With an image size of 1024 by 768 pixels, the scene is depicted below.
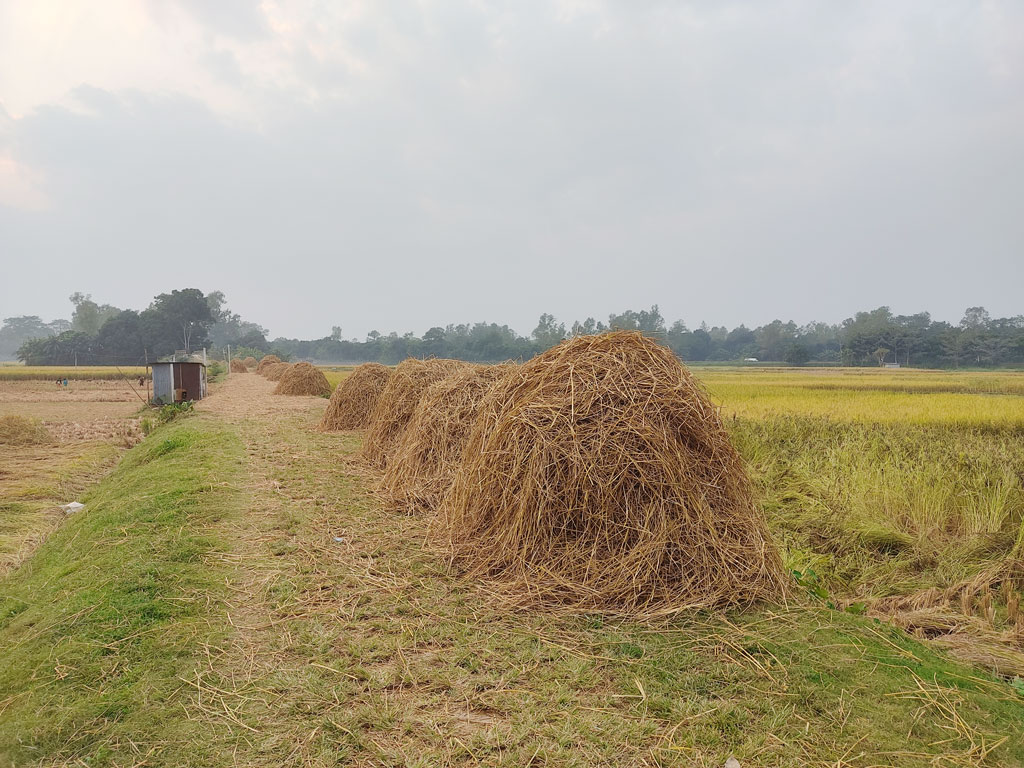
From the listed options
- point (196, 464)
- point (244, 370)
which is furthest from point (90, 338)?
point (196, 464)

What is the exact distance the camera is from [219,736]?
7.51 ft

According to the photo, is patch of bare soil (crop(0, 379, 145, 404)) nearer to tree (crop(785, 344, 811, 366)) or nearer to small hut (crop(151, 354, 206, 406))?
small hut (crop(151, 354, 206, 406))

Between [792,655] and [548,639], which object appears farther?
[548,639]

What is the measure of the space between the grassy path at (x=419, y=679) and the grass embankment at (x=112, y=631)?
13 millimetres

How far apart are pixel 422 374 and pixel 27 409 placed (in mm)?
18240

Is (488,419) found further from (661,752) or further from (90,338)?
(90,338)

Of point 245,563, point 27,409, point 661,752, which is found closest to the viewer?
point 661,752

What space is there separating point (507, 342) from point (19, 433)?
69.7ft

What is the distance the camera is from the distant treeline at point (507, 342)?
41.7 m

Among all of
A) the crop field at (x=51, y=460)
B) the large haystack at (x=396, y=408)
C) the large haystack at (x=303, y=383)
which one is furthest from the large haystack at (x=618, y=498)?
the large haystack at (x=303, y=383)

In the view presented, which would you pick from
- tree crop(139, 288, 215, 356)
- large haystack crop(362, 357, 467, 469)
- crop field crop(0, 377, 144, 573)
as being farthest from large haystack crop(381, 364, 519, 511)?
tree crop(139, 288, 215, 356)

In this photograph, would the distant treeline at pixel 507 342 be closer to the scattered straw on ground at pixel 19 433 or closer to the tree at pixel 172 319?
the tree at pixel 172 319

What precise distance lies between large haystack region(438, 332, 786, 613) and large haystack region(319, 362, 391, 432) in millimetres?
7625

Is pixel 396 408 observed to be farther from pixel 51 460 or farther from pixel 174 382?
pixel 174 382
